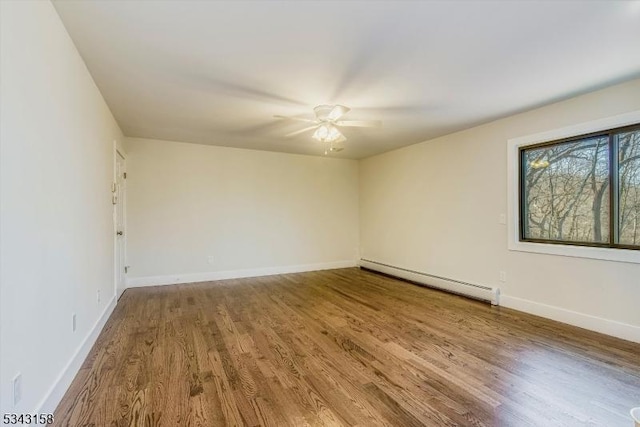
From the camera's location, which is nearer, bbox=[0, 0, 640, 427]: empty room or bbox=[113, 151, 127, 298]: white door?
bbox=[0, 0, 640, 427]: empty room

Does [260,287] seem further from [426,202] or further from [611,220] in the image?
[611,220]

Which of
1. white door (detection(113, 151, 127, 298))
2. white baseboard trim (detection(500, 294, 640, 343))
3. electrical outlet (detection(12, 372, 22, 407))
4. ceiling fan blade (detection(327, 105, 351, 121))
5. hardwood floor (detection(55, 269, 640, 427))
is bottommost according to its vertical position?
hardwood floor (detection(55, 269, 640, 427))

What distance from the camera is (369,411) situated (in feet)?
5.98

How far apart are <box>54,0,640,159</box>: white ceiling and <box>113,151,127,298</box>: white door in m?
0.99

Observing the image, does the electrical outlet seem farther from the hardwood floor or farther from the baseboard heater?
the baseboard heater

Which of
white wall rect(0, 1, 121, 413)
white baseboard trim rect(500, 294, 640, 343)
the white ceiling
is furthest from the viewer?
white baseboard trim rect(500, 294, 640, 343)

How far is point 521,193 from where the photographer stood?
376 centimetres

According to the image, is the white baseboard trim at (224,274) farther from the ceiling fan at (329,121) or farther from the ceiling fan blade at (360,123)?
the ceiling fan blade at (360,123)

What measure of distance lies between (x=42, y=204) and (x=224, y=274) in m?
3.95

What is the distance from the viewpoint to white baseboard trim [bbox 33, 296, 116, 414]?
5.66 feet

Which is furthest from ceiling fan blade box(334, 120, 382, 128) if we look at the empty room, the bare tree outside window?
the bare tree outside window

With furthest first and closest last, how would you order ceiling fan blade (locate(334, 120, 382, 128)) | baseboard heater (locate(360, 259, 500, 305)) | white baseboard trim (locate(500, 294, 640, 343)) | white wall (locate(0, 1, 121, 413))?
baseboard heater (locate(360, 259, 500, 305))
ceiling fan blade (locate(334, 120, 382, 128))
white baseboard trim (locate(500, 294, 640, 343))
white wall (locate(0, 1, 121, 413))

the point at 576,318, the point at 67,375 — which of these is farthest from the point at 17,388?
the point at 576,318

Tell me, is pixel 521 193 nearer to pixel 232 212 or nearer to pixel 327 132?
pixel 327 132
